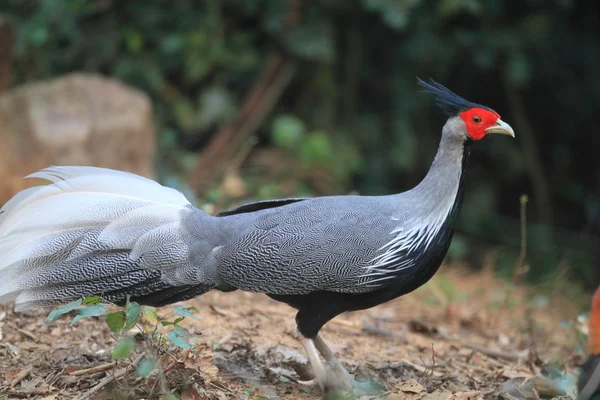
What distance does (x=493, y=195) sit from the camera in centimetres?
959

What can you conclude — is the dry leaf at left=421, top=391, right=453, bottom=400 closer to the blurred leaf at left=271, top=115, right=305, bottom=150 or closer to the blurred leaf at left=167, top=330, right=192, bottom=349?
the blurred leaf at left=167, top=330, right=192, bottom=349

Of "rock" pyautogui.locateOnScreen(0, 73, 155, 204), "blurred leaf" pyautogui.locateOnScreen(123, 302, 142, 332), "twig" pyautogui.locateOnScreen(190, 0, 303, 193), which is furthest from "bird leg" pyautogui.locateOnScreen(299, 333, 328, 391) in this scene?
"twig" pyautogui.locateOnScreen(190, 0, 303, 193)

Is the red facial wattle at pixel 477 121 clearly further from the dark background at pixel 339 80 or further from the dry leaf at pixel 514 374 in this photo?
the dark background at pixel 339 80

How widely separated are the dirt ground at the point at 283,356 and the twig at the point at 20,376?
1 centimetres

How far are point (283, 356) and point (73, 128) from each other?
13.1ft

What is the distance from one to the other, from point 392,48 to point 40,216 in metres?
6.17

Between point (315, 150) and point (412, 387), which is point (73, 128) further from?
point (412, 387)

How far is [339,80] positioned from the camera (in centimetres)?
946

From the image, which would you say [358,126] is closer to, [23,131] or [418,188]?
[23,131]

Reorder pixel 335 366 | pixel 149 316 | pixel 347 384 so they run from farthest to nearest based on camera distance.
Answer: pixel 335 366 < pixel 347 384 < pixel 149 316

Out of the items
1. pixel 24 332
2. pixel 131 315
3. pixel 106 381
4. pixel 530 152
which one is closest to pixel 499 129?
pixel 131 315

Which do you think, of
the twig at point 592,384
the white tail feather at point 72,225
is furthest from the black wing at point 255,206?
the twig at point 592,384

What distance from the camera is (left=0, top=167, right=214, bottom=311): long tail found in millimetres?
3855

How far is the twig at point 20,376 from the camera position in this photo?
3788mm
